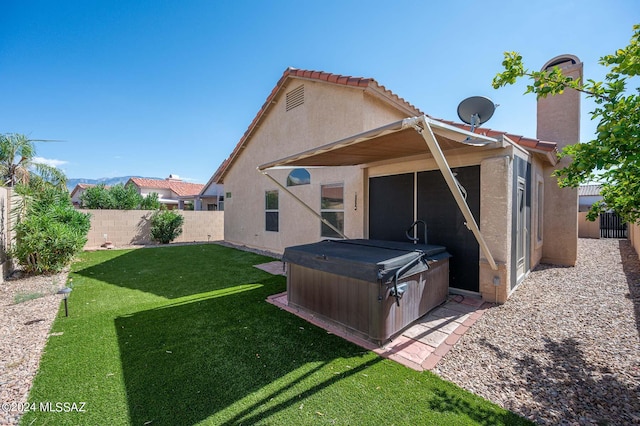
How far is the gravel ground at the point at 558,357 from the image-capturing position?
2869mm

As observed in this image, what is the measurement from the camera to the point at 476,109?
22.0ft

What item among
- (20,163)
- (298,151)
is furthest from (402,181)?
(20,163)

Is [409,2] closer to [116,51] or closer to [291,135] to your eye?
[291,135]

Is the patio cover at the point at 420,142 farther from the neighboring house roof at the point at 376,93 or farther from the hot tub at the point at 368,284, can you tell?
the neighboring house roof at the point at 376,93

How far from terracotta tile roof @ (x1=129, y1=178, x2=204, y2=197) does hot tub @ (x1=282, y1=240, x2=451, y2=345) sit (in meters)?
36.3

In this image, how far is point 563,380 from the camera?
3.29 m

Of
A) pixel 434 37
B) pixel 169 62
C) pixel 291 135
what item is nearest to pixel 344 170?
pixel 291 135

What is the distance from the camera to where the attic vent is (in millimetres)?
11023

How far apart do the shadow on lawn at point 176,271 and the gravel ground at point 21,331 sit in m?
1.49

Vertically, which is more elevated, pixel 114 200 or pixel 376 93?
pixel 376 93

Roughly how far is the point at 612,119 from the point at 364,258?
11.3ft

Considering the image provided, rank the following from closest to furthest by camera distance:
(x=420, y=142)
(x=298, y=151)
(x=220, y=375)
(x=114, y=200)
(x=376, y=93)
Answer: (x=220, y=375)
(x=420, y=142)
(x=376, y=93)
(x=298, y=151)
(x=114, y=200)

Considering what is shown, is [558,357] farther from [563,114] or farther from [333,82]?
[563,114]

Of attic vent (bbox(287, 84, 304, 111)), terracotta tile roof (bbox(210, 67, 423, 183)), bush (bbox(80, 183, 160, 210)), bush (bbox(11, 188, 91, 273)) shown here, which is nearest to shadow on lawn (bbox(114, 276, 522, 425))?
bush (bbox(11, 188, 91, 273))
